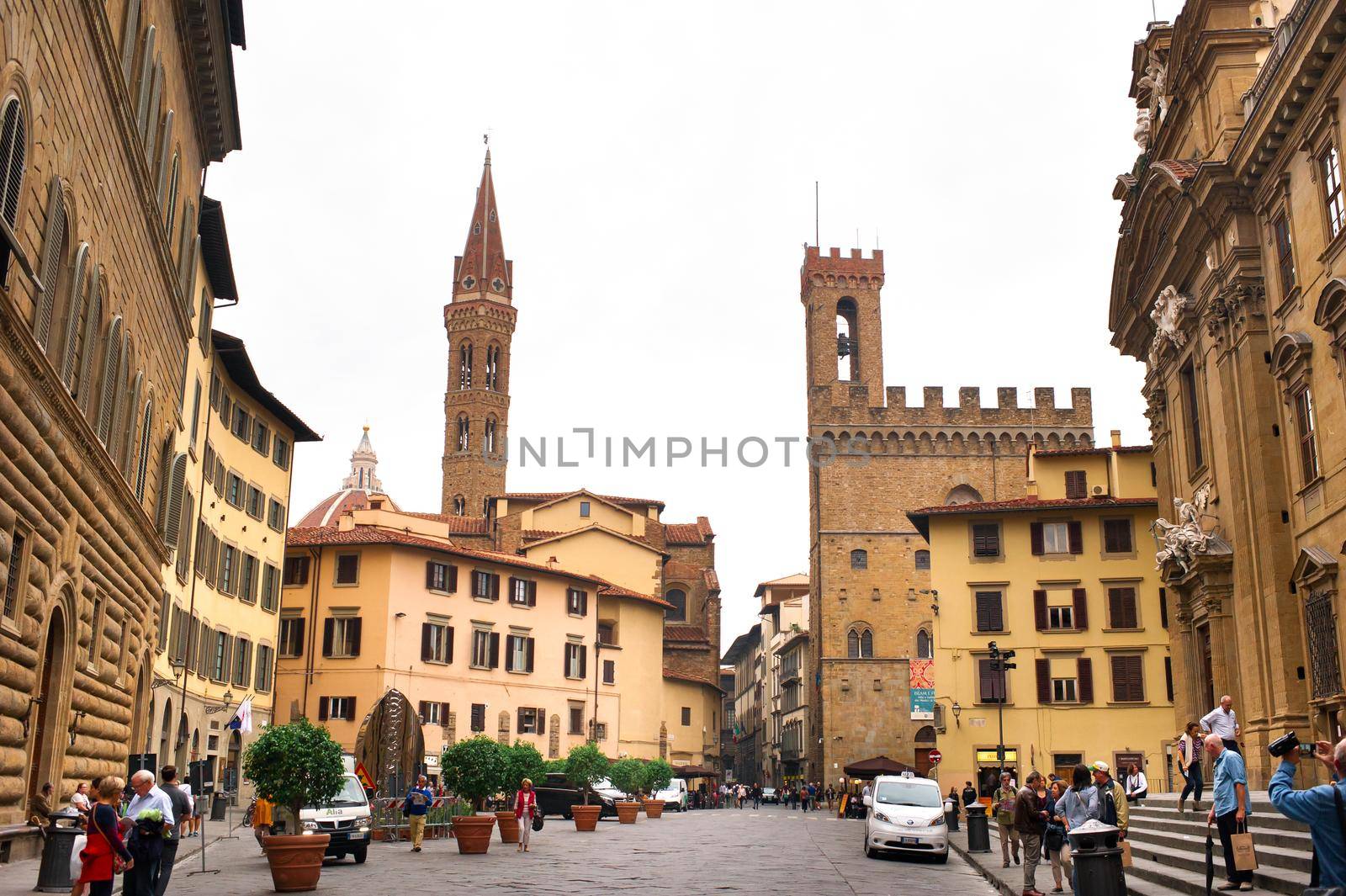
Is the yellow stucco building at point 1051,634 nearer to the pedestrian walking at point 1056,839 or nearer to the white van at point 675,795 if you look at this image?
the white van at point 675,795

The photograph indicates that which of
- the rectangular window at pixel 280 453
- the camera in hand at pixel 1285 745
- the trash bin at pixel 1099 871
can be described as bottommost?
the trash bin at pixel 1099 871

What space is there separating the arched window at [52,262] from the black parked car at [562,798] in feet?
114

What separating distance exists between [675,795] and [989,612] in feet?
62.5

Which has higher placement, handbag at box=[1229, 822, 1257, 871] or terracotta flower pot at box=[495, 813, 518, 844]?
handbag at box=[1229, 822, 1257, 871]

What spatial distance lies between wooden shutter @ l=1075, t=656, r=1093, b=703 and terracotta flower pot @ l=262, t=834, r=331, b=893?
3511 centimetres

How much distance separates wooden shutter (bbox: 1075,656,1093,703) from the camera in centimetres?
4534

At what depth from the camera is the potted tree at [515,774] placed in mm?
27078

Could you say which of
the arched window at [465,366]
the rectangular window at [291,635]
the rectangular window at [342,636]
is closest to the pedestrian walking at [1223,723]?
the rectangular window at [342,636]

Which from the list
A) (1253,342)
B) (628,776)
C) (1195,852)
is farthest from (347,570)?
(1195,852)

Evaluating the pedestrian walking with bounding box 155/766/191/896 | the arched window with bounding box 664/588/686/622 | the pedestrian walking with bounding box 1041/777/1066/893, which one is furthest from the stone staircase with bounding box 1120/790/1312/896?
the arched window with bounding box 664/588/686/622

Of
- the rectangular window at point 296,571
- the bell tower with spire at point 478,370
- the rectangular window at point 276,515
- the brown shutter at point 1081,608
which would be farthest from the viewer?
the bell tower with spire at point 478,370

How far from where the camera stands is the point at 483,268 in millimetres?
101750

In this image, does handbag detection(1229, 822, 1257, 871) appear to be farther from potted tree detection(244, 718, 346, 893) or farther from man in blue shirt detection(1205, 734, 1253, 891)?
potted tree detection(244, 718, 346, 893)

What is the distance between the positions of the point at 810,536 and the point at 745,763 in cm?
5125
